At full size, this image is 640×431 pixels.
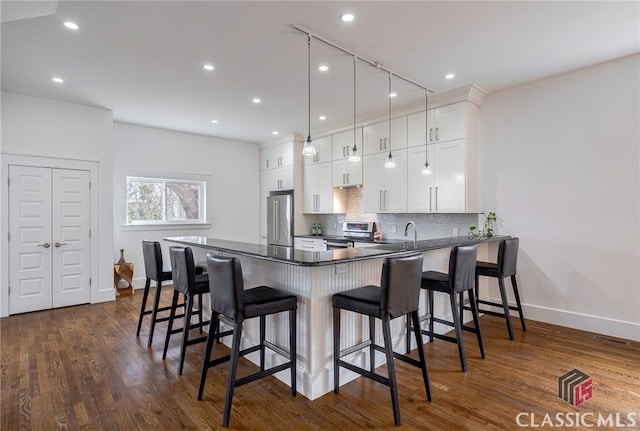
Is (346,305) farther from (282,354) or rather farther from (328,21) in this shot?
(328,21)

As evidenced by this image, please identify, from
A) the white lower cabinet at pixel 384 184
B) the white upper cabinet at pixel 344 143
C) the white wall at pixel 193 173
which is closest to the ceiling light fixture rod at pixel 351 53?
the white lower cabinet at pixel 384 184

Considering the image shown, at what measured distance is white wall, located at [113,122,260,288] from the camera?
5.69 m

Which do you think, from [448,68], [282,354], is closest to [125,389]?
[282,354]

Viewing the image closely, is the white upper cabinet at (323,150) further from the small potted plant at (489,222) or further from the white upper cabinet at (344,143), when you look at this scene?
the small potted plant at (489,222)

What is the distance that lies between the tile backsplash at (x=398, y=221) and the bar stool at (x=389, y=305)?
2648mm

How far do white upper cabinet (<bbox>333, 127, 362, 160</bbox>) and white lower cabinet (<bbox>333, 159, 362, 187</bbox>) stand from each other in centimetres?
10

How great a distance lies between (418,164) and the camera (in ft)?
15.6

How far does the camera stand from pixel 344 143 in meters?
5.79

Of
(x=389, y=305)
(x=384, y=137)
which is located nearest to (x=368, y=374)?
(x=389, y=305)

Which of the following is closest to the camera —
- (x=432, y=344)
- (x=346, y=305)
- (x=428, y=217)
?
(x=346, y=305)

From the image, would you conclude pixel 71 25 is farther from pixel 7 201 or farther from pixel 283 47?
pixel 7 201

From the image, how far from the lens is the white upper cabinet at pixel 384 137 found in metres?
4.93

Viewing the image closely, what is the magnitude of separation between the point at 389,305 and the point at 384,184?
10.5ft

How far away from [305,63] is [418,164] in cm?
215
